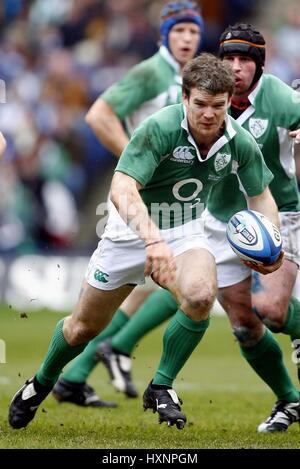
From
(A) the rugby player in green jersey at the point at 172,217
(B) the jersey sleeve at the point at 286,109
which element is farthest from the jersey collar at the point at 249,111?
(A) the rugby player in green jersey at the point at 172,217

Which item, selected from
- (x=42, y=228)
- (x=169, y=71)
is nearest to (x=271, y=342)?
(x=169, y=71)

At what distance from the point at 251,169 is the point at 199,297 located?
33.1 inches

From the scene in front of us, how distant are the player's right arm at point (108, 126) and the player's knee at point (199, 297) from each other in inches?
108

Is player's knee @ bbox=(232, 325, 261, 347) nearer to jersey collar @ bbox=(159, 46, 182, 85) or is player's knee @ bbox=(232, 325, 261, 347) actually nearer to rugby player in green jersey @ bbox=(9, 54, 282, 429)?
rugby player in green jersey @ bbox=(9, 54, 282, 429)

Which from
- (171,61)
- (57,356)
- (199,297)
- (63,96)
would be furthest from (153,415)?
(63,96)

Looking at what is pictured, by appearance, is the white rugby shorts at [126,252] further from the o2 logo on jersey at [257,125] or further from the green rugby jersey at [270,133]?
the o2 logo on jersey at [257,125]

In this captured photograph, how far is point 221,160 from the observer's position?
575 cm

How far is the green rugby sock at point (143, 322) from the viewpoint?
818 cm

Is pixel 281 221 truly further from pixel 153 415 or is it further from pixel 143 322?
pixel 143 322

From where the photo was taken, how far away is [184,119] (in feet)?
18.5

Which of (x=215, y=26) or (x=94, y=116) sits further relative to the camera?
(x=215, y=26)
